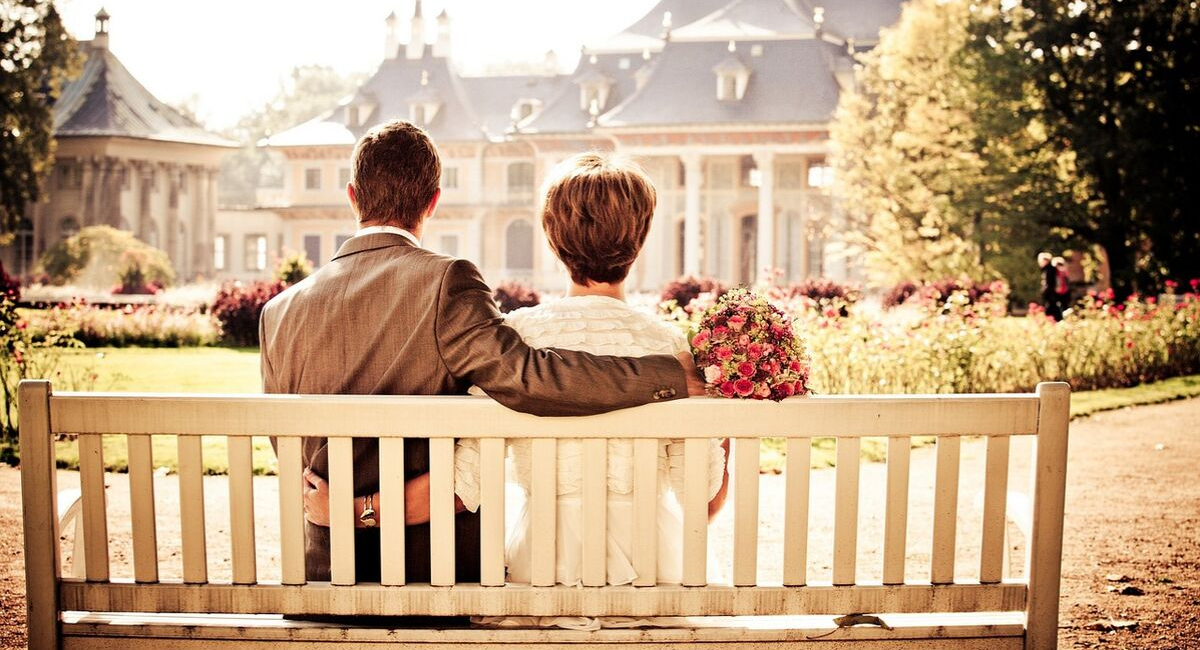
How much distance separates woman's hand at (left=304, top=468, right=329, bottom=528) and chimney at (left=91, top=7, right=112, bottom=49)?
4661cm

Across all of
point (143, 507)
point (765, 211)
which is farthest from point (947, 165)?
point (143, 507)

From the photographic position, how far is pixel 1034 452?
2.66 metres

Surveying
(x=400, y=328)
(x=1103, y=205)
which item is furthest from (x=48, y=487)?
(x=1103, y=205)

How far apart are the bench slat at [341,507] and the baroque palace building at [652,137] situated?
2791 centimetres

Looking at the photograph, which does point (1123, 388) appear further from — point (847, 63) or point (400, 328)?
point (847, 63)

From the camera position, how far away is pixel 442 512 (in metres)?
2.60

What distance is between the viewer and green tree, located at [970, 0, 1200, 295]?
2209 cm

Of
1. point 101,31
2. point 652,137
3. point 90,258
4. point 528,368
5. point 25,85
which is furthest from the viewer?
point 101,31

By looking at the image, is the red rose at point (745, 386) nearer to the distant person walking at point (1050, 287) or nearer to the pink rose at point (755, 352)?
the pink rose at point (755, 352)

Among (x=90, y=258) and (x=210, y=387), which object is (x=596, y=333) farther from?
(x=90, y=258)

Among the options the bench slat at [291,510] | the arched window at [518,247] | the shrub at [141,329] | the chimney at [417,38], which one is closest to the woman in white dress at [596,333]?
the bench slat at [291,510]

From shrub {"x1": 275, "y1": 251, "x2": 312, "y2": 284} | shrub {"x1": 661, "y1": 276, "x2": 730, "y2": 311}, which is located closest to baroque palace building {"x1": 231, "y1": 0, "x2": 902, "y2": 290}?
shrub {"x1": 661, "y1": 276, "x2": 730, "y2": 311}

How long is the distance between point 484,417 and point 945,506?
105 centimetres

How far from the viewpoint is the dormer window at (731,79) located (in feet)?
118
